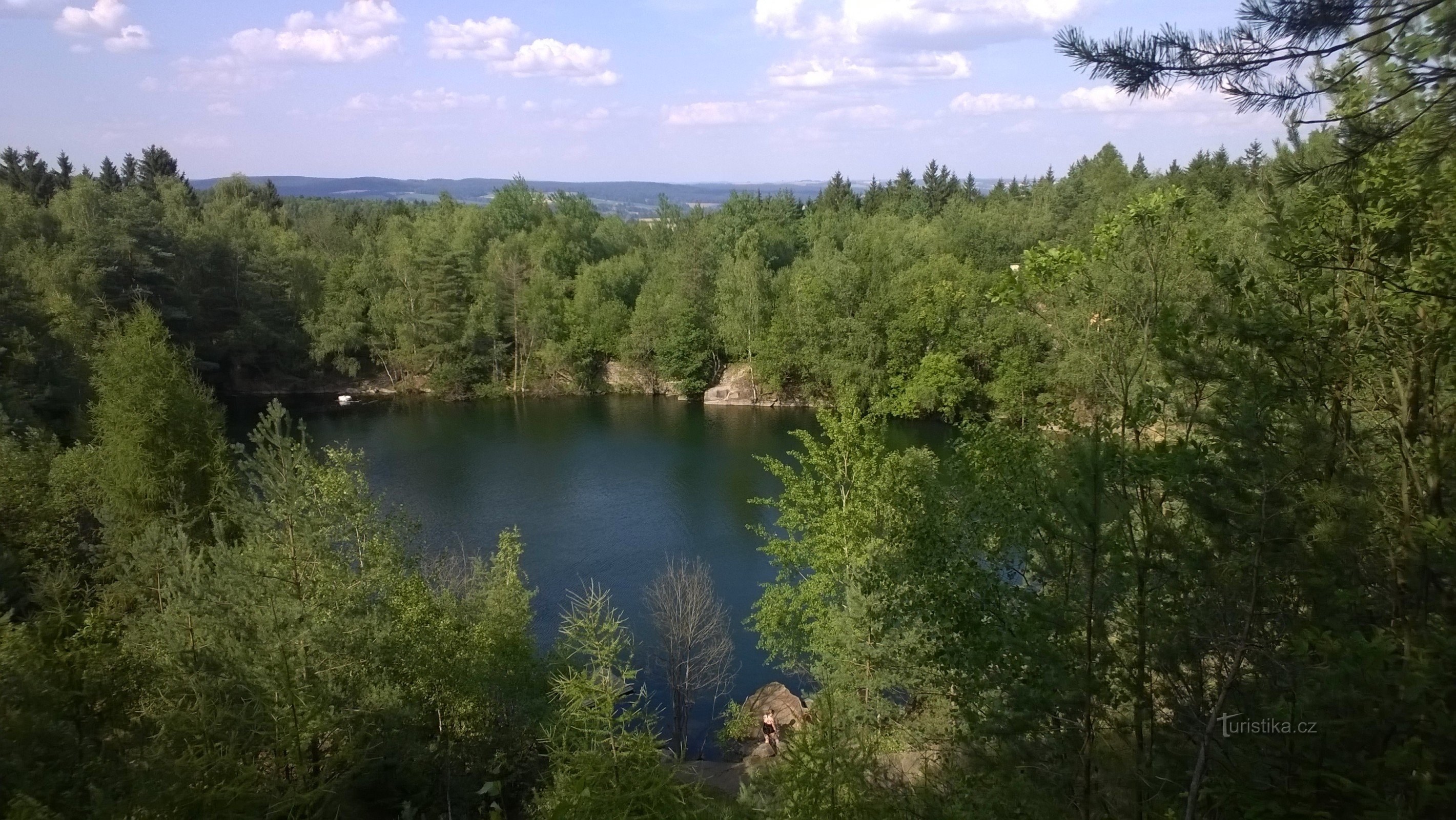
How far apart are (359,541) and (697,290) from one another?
26407 mm

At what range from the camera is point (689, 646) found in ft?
42.1

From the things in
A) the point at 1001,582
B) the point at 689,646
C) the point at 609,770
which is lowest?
the point at 689,646

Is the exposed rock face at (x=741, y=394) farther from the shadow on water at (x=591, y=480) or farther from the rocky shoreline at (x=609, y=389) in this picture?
the shadow on water at (x=591, y=480)

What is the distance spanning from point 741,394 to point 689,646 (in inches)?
861

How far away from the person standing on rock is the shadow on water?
148 centimetres

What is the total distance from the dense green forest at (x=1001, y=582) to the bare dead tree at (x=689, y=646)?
2.67 ft

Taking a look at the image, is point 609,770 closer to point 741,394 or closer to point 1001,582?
point 1001,582

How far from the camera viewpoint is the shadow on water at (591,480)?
17469 millimetres

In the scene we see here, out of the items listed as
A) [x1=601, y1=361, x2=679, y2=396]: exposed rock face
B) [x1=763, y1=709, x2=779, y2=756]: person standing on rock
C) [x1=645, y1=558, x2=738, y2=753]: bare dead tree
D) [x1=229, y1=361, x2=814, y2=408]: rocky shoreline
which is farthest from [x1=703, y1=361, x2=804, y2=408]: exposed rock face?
[x1=763, y1=709, x2=779, y2=756]: person standing on rock

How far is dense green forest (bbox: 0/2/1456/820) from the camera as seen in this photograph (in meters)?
3.65

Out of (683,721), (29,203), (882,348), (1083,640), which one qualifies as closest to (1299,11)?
(1083,640)

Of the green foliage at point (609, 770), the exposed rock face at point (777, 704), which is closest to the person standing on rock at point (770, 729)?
the exposed rock face at point (777, 704)

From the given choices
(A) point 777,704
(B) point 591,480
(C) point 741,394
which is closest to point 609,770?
(A) point 777,704

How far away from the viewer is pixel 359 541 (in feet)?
35.7
